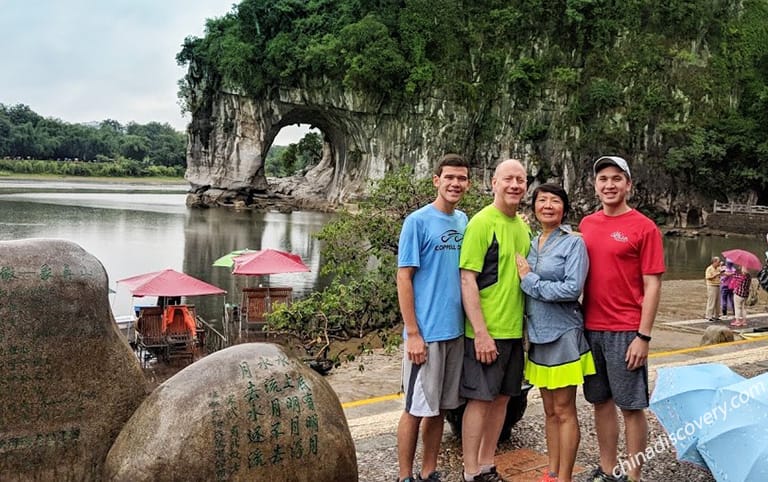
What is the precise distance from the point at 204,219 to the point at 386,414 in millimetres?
31709

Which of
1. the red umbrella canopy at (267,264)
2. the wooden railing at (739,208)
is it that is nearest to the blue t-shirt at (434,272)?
the red umbrella canopy at (267,264)

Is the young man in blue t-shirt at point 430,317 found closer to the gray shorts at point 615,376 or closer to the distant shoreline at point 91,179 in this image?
the gray shorts at point 615,376

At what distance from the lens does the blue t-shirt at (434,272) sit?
3.21 meters

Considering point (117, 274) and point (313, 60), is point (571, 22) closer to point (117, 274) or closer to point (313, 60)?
point (313, 60)

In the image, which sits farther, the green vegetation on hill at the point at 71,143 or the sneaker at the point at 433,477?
the green vegetation on hill at the point at 71,143

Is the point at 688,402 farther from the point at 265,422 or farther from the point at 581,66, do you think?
the point at 581,66

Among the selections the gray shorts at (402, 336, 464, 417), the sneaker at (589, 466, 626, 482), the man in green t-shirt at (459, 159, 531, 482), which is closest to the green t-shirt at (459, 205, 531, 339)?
the man in green t-shirt at (459, 159, 531, 482)

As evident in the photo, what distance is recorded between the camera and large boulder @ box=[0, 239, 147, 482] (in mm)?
2742

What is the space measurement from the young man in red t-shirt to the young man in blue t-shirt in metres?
0.68

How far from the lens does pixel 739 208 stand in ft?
124

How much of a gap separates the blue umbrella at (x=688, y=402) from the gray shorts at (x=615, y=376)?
46cm

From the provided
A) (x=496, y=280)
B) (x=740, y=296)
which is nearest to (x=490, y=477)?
(x=496, y=280)

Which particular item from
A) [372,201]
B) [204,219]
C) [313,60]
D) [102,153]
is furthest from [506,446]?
[102,153]

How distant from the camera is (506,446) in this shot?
411 centimetres
